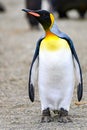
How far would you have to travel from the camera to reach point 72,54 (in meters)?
5.46

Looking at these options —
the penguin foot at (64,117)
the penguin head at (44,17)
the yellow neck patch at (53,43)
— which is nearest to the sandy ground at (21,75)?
the penguin foot at (64,117)

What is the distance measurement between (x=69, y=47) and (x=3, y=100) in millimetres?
1701

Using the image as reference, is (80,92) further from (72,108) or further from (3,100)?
(3,100)

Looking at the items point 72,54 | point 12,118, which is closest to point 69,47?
point 72,54

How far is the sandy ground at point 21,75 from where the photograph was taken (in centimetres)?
548

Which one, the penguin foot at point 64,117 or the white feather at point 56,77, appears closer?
the white feather at point 56,77

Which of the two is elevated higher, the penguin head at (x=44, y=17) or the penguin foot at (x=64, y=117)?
the penguin head at (x=44, y=17)

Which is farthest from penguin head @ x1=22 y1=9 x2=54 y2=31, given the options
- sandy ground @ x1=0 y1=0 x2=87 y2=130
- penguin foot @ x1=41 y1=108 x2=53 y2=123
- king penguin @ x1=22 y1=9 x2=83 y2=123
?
sandy ground @ x1=0 y1=0 x2=87 y2=130

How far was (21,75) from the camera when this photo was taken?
29.3 feet

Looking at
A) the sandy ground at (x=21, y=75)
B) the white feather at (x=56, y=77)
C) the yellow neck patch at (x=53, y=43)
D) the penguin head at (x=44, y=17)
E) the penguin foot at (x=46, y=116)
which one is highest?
the penguin head at (x=44, y=17)

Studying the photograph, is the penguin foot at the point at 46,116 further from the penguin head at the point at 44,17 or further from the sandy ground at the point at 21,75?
the penguin head at the point at 44,17

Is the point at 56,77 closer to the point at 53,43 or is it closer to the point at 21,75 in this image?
the point at 53,43

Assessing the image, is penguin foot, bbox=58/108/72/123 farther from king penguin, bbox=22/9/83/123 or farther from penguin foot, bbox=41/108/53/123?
penguin foot, bbox=41/108/53/123

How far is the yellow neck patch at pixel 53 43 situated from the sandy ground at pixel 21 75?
721 millimetres
